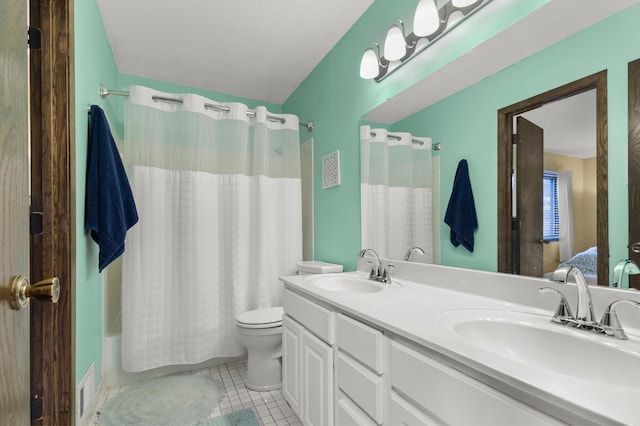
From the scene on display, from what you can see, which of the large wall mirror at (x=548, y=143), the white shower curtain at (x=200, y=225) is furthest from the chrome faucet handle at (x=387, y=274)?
the white shower curtain at (x=200, y=225)

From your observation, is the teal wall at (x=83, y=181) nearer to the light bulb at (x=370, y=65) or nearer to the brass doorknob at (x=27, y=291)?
the brass doorknob at (x=27, y=291)

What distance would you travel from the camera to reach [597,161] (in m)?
0.93

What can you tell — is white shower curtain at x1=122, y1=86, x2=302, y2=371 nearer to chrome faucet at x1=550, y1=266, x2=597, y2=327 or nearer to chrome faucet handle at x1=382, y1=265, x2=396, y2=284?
chrome faucet handle at x1=382, y1=265, x2=396, y2=284

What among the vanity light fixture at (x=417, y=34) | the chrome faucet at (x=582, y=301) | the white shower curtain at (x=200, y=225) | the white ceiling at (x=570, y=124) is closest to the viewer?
the chrome faucet at (x=582, y=301)

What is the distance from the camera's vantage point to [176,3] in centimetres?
186

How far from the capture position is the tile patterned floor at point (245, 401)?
5.66ft

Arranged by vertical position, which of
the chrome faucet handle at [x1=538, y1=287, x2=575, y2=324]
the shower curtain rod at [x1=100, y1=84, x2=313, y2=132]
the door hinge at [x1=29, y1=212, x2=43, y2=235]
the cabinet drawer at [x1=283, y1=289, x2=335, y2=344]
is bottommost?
the cabinet drawer at [x1=283, y1=289, x2=335, y2=344]

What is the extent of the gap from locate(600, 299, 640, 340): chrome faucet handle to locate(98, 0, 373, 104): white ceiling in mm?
1933

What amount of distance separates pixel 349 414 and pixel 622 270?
101 cm

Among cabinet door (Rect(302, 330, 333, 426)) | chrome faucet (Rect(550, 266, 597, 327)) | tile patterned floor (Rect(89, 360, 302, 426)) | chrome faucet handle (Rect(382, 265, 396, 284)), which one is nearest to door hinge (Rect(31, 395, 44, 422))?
tile patterned floor (Rect(89, 360, 302, 426))

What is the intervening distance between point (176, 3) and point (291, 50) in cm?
83

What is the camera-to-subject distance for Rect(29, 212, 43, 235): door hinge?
3.49 feet

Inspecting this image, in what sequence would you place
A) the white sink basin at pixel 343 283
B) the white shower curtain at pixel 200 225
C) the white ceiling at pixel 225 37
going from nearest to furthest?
the white sink basin at pixel 343 283, the white ceiling at pixel 225 37, the white shower curtain at pixel 200 225

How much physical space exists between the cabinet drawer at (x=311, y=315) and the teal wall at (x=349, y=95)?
591 mm
